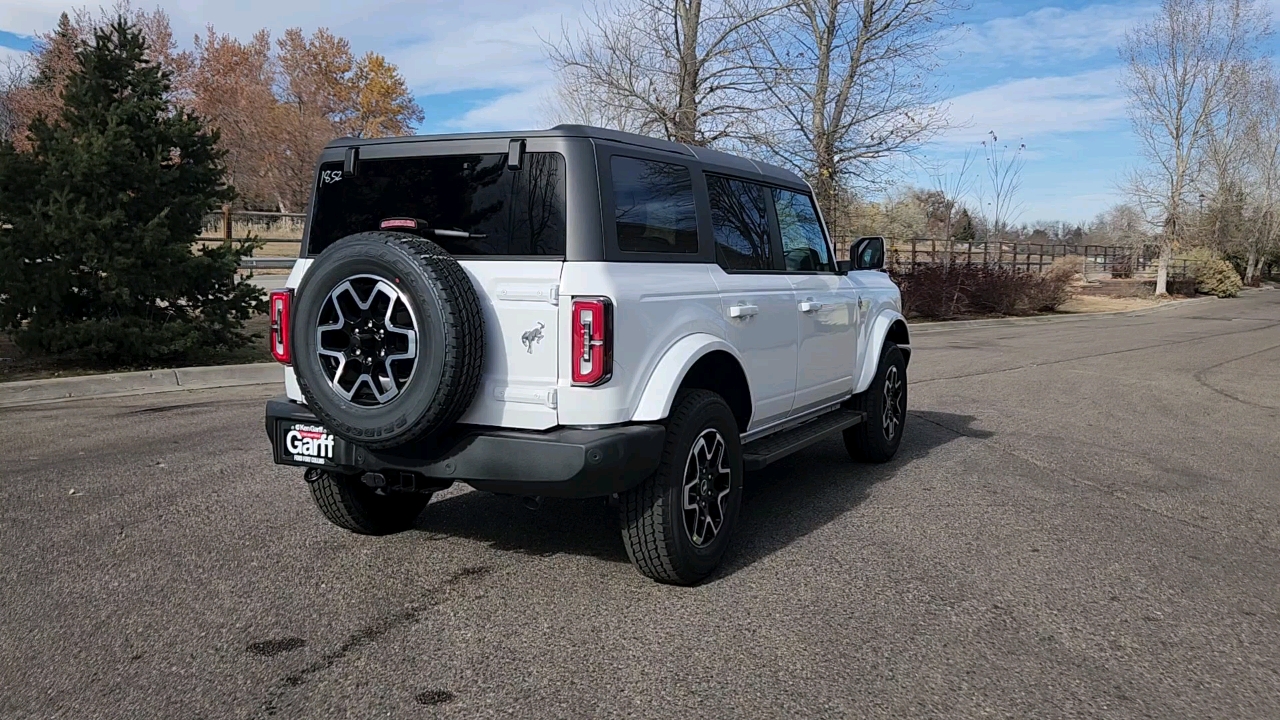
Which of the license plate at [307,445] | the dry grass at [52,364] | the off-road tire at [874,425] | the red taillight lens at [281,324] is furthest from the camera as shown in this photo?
the dry grass at [52,364]

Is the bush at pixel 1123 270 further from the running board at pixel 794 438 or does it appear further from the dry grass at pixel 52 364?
the running board at pixel 794 438

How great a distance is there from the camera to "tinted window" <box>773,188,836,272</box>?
571cm

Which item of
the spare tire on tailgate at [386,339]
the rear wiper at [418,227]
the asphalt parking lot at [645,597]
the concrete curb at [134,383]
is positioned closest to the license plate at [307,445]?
the spare tire on tailgate at [386,339]

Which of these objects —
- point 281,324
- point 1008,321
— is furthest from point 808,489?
point 1008,321

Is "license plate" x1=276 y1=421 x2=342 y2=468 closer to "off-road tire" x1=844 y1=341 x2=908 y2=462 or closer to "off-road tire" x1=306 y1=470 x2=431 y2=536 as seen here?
"off-road tire" x1=306 y1=470 x2=431 y2=536

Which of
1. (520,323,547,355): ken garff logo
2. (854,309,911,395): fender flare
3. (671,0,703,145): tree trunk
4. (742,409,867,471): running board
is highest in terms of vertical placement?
(671,0,703,145): tree trunk

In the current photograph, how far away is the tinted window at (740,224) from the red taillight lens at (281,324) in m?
2.06

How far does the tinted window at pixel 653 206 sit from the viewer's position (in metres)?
4.16

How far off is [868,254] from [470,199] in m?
3.32

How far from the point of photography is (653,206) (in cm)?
439

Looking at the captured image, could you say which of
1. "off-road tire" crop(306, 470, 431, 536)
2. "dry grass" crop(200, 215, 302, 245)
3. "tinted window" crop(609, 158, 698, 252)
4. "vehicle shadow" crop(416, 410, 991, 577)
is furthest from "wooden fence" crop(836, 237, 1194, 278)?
"off-road tire" crop(306, 470, 431, 536)

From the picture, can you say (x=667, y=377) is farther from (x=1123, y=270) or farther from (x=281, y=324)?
(x=1123, y=270)

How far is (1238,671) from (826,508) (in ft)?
7.92

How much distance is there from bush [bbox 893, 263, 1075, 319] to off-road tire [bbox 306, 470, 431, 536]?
19.7 m
